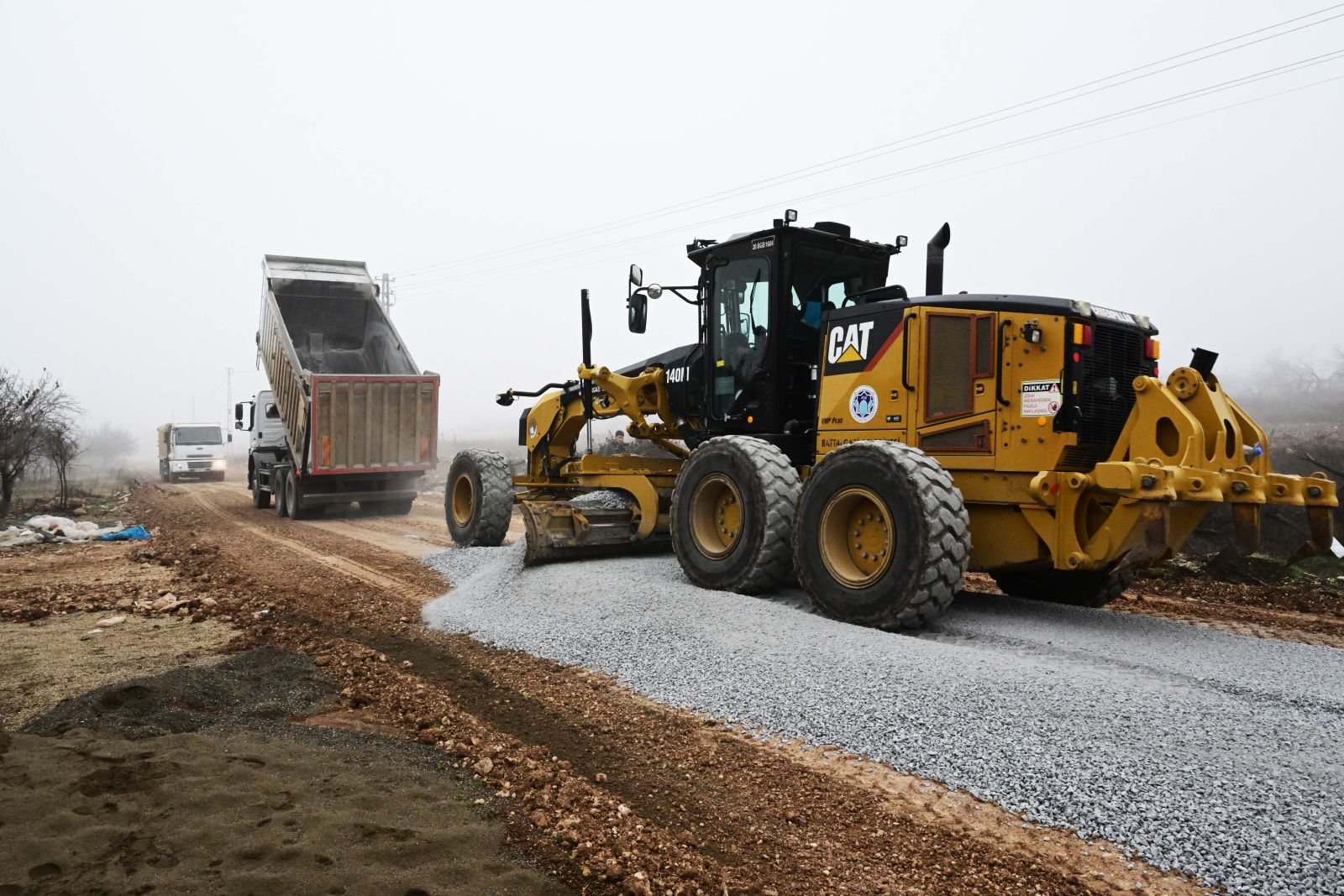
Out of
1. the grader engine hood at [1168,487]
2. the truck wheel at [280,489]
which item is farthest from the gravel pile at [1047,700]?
the truck wheel at [280,489]

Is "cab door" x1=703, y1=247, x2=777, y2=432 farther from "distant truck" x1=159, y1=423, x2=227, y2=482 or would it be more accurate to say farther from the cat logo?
"distant truck" x1=159, y1=423, x2=227, y2=482

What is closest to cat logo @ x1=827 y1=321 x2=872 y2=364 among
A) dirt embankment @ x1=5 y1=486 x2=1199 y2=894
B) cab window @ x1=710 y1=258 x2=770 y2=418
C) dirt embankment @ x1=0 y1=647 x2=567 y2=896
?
cab window @ x1=710 y1=258 x2=770 y2=418

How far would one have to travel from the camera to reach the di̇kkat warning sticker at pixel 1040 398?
6.00m

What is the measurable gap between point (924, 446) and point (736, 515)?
1.69 metres

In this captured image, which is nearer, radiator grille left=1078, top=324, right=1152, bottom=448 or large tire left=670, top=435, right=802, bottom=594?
radiator grille left=1078, top=324, right=1152, bottom=448

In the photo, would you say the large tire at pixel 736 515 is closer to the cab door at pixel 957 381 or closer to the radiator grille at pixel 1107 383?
the cab door at pixel 957 381

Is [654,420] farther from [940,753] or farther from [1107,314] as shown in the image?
[940,753]

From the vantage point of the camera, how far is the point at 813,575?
21.0 feet

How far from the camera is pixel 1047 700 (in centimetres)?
433

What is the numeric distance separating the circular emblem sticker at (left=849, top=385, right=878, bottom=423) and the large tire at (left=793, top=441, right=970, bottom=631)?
62 centimetres

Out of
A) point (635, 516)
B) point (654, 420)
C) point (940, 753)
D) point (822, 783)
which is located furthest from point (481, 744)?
point (654, 420)

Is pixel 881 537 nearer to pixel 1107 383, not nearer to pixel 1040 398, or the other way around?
pixel 1040 398

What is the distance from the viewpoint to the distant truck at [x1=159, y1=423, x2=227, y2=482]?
102ft

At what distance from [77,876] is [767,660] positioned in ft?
11.1
